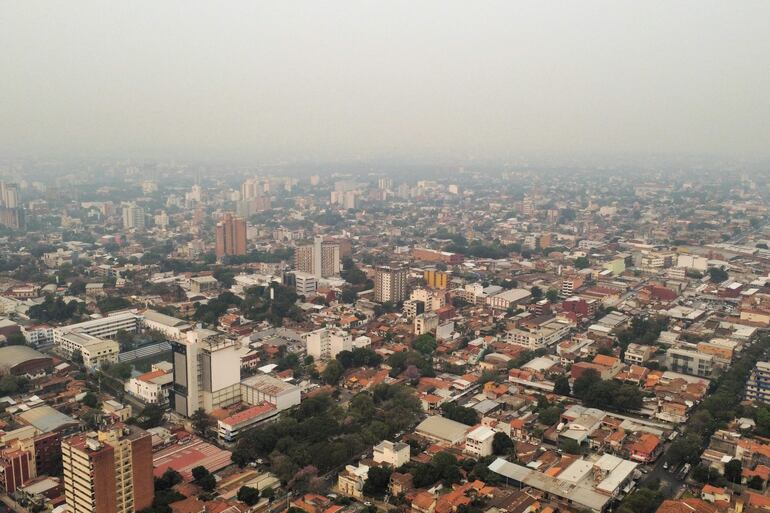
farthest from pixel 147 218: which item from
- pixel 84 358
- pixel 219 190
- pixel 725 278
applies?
pixel 725 278

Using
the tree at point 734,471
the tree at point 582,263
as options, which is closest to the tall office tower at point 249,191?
the tree at point 582,263

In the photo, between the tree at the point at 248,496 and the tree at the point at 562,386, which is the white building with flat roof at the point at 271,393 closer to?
the tree at the point at 248,496

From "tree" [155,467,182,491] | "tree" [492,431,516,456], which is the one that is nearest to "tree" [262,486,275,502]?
"tree" [155,467,182,491]

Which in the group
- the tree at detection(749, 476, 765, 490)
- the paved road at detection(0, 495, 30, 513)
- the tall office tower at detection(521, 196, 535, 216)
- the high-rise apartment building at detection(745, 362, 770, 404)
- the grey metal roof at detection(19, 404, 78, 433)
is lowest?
the paved road at detection(0, 495, 30, 513)

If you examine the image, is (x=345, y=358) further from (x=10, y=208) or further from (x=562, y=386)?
(x=10, y=208)

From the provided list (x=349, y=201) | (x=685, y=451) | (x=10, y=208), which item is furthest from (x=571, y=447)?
(x=349, y=201)

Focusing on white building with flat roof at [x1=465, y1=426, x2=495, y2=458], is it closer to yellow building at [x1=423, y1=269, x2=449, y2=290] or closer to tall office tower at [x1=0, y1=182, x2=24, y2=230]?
yellow building at [x1=423, y1=269, x2=449, y2=290]

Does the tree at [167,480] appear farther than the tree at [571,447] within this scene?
No
